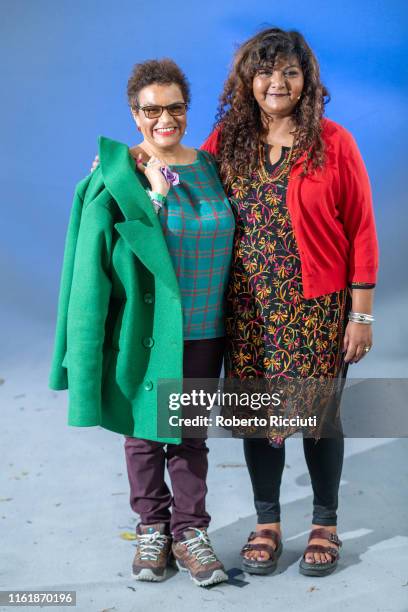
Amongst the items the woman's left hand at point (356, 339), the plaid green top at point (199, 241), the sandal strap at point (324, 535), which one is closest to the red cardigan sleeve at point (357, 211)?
the woman's left hand at point (356, 339)

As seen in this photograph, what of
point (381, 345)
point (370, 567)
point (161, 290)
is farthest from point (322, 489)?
point (381, 345)

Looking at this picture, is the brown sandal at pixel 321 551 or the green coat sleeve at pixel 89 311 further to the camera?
the brown sandal at pixel 321 551

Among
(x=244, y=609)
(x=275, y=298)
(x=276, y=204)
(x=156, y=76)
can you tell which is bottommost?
(x=244, y=609)

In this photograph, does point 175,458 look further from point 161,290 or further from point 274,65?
point 274,65

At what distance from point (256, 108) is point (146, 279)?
1.91ft

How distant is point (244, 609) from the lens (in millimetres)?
2666

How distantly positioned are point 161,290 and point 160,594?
88 cm

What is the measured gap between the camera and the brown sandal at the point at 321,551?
2.82m

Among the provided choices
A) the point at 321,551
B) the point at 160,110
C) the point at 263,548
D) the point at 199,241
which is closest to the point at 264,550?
the point at 263,548

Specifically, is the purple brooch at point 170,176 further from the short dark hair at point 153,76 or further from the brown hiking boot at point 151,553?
the brown hiking boot at point 151,553

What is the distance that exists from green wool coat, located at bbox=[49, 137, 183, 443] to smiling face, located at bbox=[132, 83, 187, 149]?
0.09m

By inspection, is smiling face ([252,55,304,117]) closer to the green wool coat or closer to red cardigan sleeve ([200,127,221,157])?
red cardigan sleeve ([200,127,221,157])

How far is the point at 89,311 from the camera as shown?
2.57m

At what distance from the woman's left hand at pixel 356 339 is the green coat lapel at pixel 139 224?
517 millimetres
